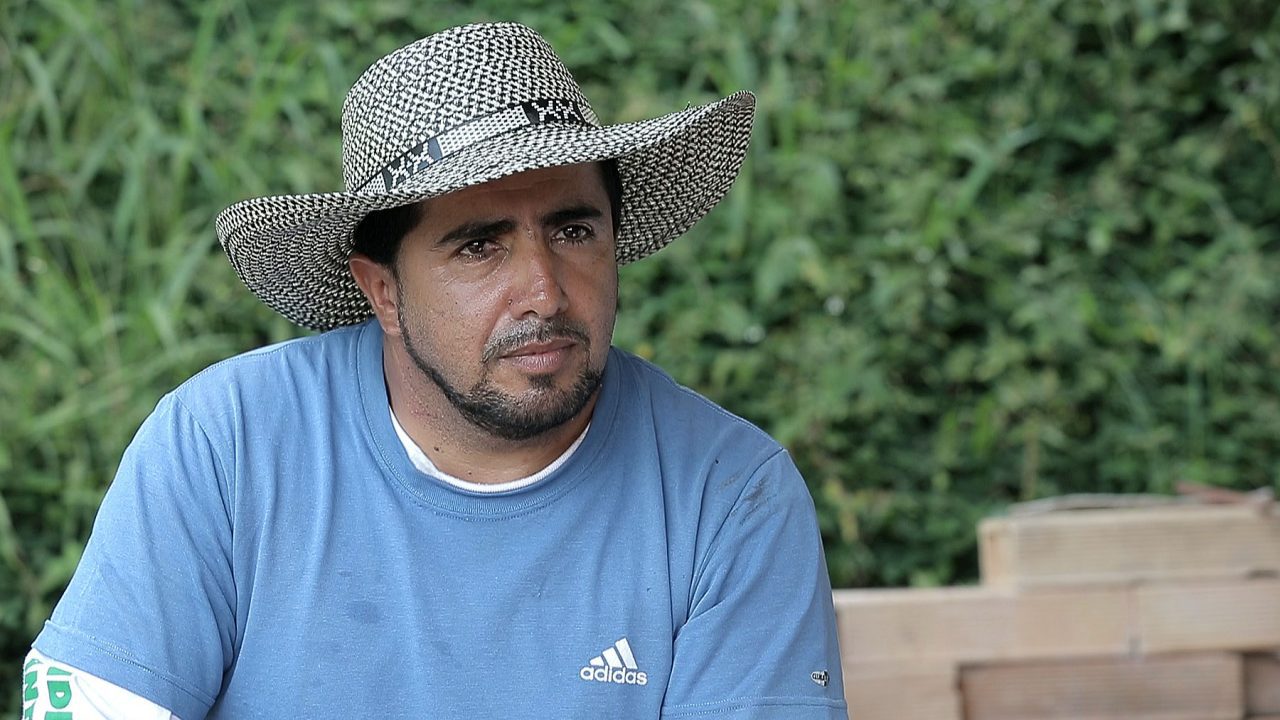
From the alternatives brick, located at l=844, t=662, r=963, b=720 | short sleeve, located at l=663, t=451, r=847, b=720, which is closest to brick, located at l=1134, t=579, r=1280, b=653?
brick, located at l=844, t=662, r=963, b=720

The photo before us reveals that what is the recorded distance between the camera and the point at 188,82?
4562 mm

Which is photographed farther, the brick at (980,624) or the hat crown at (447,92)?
the brick at (980,624)

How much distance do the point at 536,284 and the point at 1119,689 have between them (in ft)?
5.75

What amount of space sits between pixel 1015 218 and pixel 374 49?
1928 mm

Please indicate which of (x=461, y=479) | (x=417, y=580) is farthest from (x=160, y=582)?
(x=461, y=479)

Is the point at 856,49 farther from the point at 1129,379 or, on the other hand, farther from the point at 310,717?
the point at 310,717

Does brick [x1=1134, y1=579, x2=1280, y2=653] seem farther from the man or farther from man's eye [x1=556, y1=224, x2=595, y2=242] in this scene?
man's eye [x1=556, y1=224, x2=595, y2=242]

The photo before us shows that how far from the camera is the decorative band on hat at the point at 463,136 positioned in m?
2.20

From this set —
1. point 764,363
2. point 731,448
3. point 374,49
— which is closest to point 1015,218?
point 764,363

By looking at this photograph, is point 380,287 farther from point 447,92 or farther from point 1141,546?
point 1141,546

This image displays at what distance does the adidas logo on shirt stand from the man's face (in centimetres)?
33

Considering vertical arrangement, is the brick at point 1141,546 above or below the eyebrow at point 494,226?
below

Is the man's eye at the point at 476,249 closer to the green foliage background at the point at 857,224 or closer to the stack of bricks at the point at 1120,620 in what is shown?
the stack of bricks at the point at 1120,620

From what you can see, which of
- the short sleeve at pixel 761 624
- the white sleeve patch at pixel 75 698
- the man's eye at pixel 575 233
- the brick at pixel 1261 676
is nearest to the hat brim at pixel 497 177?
the man's eye at pixel 575 233
